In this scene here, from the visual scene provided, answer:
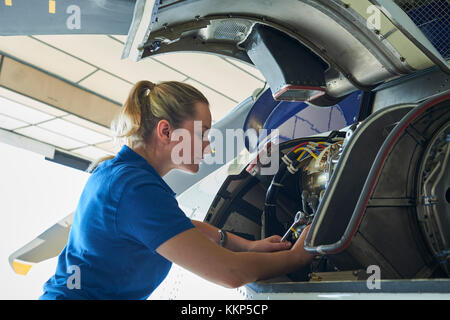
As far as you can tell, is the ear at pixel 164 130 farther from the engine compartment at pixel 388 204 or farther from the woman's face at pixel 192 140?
the engine compartment at pixel 388 204

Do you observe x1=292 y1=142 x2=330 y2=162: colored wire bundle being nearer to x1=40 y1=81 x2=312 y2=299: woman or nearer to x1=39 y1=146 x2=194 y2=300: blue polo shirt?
x1=40 y1=81 x2=312 y2=299: woman

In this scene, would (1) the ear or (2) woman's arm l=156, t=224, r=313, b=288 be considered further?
(1) the ear

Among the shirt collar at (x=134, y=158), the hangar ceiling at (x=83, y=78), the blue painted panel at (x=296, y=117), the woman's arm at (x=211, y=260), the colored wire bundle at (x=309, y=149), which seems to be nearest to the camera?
the woman's arm at (x=211, y=260)

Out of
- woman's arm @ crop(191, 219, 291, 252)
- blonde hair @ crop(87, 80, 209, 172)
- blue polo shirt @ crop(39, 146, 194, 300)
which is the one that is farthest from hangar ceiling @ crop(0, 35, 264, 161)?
blue polo shirt @ crop(39, 146, 194, 300)

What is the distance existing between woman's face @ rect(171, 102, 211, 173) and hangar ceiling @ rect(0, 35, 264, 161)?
12.9 ft

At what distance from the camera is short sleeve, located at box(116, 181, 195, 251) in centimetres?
110

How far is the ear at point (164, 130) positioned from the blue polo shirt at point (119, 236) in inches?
4.8

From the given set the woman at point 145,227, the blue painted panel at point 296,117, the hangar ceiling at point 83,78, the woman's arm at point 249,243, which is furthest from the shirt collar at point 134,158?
the hangar ceiling at point 83,78

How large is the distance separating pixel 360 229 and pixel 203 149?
568 mm

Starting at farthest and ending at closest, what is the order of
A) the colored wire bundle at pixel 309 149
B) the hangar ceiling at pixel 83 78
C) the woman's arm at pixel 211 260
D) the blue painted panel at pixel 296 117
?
the hangar ceiling at pixel 83 78
the blue painted panel at pixel 296 117
the colored wire bundle at pixel 309 149
the woman's arm at pixel 211 260

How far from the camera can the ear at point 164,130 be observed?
54.1 inches

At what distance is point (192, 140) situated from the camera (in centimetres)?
141

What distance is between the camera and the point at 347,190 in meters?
1.33

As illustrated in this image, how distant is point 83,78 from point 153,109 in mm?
5381
